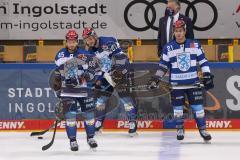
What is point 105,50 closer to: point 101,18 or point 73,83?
point 73,83

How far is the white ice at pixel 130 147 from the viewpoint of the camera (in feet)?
29.8

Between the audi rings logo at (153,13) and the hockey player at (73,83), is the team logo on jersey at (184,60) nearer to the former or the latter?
the hockey player at (73,83)

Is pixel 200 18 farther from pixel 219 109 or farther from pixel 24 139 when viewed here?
pixel 24 139

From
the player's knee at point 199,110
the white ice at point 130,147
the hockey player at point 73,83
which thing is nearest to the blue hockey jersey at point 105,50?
the white ice at point 130,147

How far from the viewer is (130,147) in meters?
9.99

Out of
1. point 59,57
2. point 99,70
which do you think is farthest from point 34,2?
point 59,57

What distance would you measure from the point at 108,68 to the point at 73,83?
69.0 inches

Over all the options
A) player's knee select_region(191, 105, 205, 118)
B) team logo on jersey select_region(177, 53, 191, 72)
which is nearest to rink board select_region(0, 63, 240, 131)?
player's knee select_region(191, 105, 205, 118)

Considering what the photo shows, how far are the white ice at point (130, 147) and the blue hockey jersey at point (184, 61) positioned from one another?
93cm

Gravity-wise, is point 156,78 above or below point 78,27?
below

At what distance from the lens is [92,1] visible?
1478 cm

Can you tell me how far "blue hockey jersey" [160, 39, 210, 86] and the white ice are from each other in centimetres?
A: 93

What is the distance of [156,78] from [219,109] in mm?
1939

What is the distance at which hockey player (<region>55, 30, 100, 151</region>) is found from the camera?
946cm
